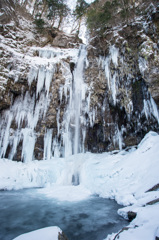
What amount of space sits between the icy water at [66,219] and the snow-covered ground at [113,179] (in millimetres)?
558

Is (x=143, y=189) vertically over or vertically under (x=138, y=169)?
under

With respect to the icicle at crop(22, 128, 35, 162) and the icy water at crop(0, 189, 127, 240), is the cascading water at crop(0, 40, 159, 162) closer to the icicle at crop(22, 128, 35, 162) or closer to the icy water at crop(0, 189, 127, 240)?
the icicle at crop(22, 128, 35, 162)

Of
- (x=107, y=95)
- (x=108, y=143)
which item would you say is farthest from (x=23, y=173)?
(x=107, y=95)

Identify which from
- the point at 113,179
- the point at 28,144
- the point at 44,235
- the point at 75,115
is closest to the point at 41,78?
the point at 75,115

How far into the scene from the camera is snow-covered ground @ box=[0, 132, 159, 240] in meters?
2.88

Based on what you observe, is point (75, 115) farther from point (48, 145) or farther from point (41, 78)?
point (41, 78)

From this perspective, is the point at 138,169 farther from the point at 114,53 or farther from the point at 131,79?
the point at 114,53

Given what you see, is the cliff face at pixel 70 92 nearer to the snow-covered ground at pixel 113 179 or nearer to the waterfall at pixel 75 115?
the waterfall at pixel 75 115

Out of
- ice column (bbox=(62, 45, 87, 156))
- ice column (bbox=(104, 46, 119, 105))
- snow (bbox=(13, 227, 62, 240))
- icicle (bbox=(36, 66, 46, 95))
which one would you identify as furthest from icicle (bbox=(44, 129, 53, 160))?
snow (bbox=(13, 227, 62, 240))

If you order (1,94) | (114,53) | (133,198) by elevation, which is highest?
(114,53)

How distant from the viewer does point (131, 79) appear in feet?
38.8

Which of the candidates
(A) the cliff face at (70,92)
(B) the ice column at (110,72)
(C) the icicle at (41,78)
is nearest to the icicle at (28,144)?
(A) the cliff face at (70,92)

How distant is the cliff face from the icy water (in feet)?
26.5

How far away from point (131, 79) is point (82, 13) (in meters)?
13.1
